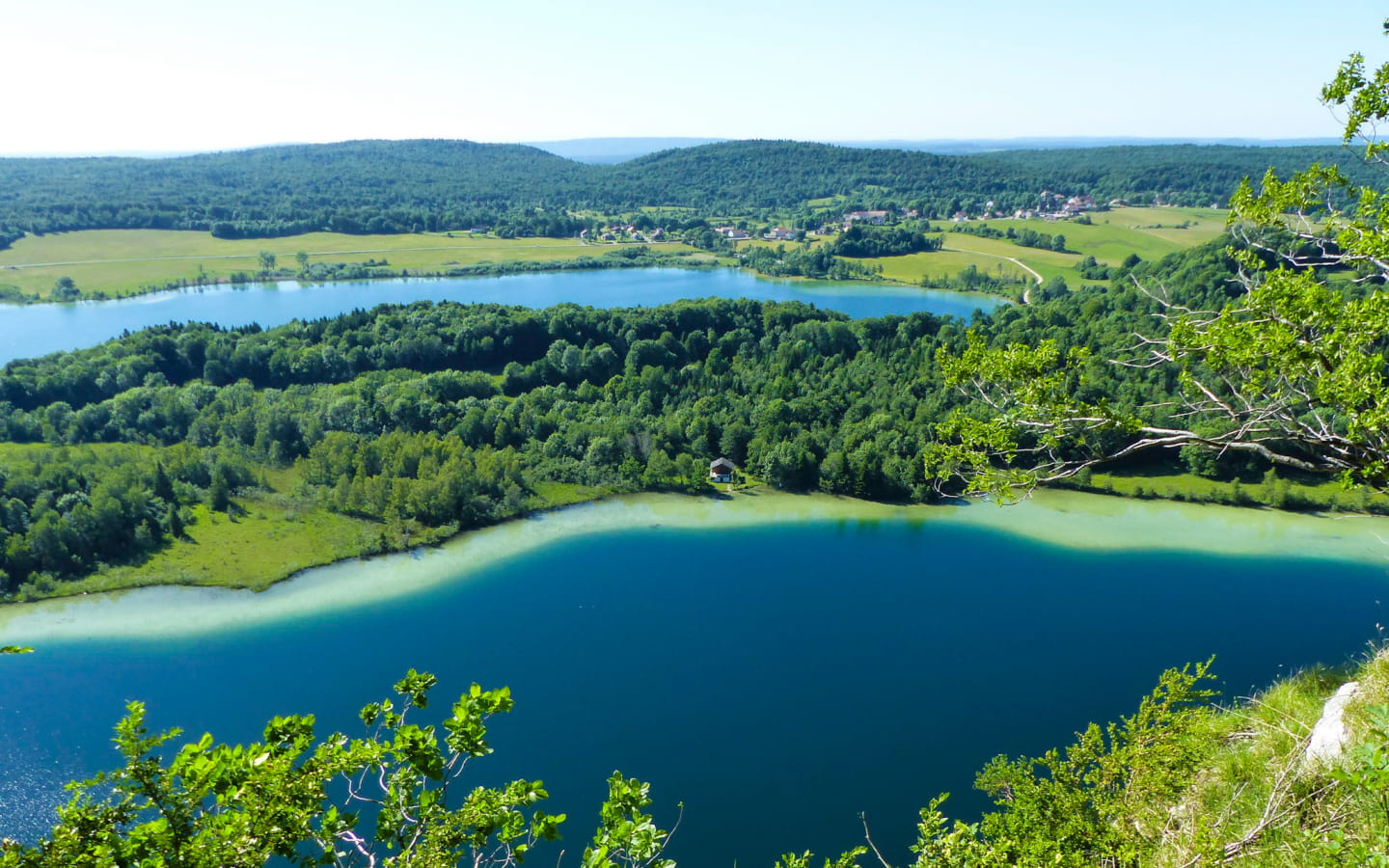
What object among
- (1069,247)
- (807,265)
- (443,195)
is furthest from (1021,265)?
(443,195)

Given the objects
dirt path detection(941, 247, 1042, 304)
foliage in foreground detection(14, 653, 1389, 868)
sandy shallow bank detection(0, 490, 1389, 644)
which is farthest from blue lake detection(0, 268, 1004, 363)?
foliage in foreground detection(14, 653, 1389, 868)

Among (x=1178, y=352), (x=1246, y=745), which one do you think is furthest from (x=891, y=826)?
(x=1178, y=352)

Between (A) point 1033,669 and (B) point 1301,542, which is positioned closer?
(A) point 1033,669

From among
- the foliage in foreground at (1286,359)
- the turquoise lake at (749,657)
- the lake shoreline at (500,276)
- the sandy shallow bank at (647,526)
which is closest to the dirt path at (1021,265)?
the lake shoreline at (500,276)

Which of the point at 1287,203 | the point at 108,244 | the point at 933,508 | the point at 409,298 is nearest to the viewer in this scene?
the point at 1287,203

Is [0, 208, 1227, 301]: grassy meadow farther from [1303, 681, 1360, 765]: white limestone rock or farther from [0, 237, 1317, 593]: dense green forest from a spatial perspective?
[1303, 681, 1360, 765]: white limestone rock

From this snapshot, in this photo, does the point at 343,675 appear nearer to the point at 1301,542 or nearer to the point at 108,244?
the point at 1301,542

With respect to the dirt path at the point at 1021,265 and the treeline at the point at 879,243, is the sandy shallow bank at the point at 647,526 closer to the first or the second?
the dirt path at the point at 1021,265
